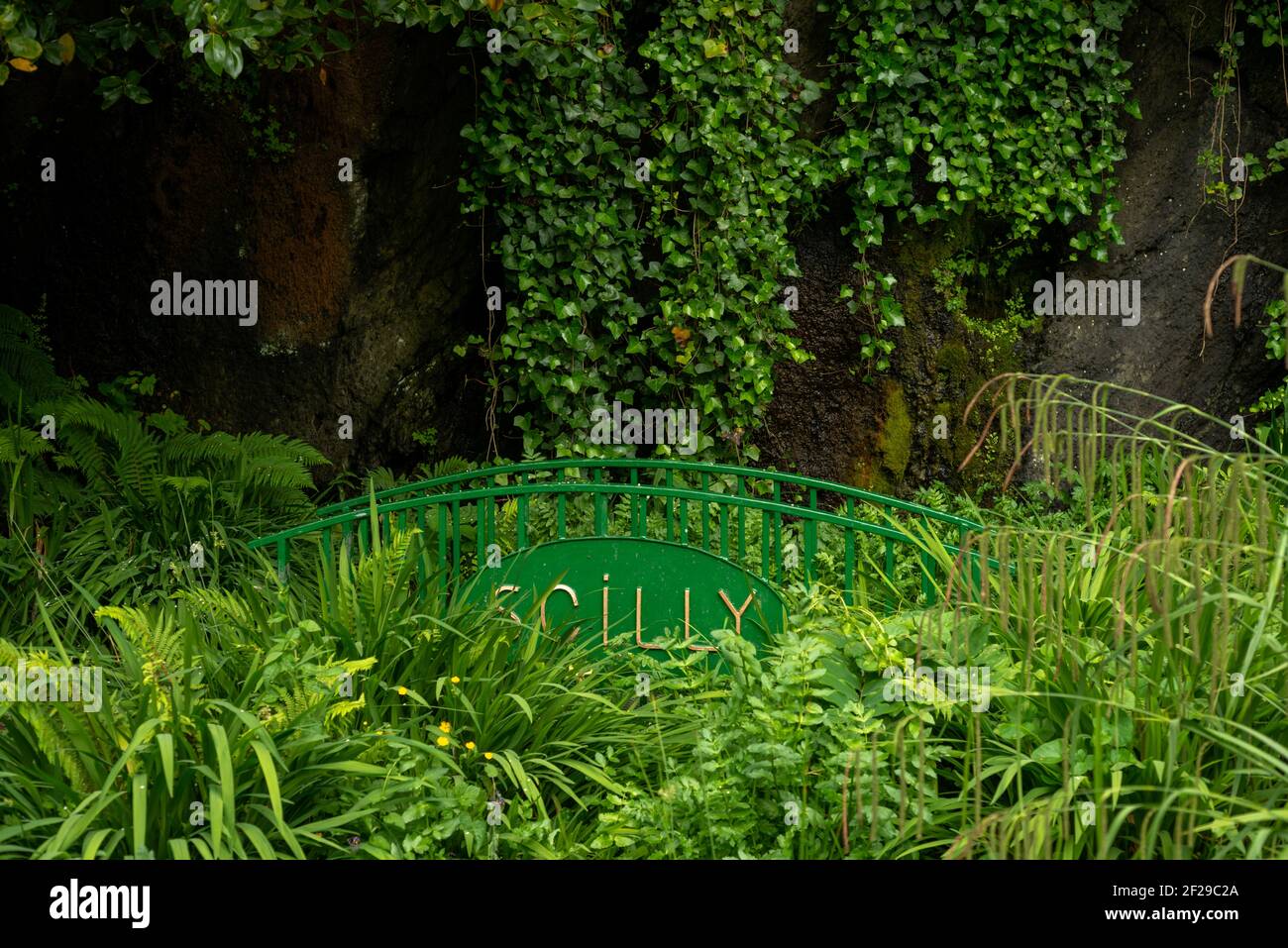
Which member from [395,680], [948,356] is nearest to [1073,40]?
[948,356]

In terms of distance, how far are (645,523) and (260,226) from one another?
8.67ft

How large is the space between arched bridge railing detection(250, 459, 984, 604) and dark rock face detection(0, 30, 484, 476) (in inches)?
38.1

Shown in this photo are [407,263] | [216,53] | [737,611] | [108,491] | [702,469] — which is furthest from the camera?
[407,263]

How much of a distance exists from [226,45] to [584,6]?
1859 mm

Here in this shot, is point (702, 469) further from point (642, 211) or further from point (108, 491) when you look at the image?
point (108, 491)

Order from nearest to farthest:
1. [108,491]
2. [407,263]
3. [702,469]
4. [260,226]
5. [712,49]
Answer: [702,469] < [108,491] < [712,49] < [260,226] < [407,263]

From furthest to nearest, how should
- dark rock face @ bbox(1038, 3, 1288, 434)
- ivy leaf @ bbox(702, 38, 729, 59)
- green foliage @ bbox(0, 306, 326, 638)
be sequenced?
1. dark rock face @ bbox(1038, 3, 1288, 434)
2. ivy leaf @ bbox(702, 38, 729, 59)
3. green foliage @ bbox(0, 306, 326, 638)

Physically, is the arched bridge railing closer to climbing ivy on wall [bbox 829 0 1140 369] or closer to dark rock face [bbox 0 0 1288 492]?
dark rock face [bbox 0 0 1288 492]

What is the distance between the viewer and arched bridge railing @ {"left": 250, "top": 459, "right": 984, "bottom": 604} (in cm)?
413

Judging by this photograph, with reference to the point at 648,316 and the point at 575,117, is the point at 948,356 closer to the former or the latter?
the point at 648,316

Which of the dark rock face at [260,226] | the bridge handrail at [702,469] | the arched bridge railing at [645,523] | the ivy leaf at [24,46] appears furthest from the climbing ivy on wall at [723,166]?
the ivy leaf at [24,46]

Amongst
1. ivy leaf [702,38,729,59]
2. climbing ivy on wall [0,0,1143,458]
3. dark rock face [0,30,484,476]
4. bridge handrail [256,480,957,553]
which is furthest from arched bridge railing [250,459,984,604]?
ivy leaf [702,38,729,59]

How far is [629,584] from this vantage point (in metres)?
4.27

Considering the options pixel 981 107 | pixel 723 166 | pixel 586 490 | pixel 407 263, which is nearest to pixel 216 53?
pixel 586 490
